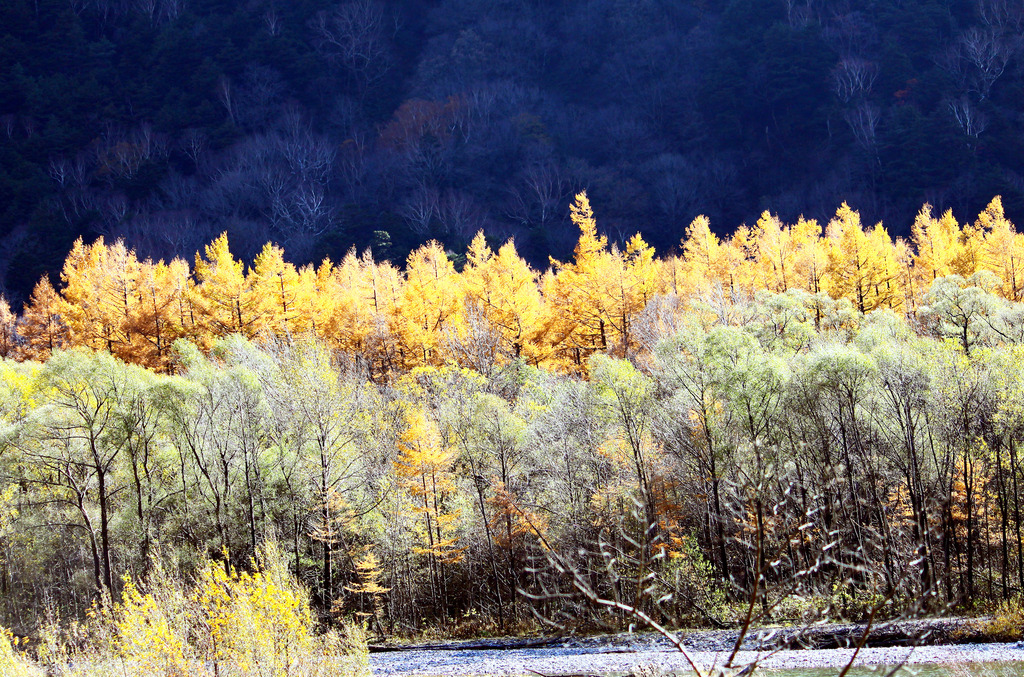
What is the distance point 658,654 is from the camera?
26.7m

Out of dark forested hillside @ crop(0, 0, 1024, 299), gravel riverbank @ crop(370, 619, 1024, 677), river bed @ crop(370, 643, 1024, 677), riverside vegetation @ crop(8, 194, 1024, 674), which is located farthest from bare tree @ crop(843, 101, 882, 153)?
river bed @ crop(370, 643, 1024, 677)

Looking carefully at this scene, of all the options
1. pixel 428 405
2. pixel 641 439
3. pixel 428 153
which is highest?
pixel 428 153

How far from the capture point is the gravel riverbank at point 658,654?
2297 cm

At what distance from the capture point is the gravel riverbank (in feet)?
75.4

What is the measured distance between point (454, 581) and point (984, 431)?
2167 centimetres

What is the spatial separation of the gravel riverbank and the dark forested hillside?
8634 centimetres

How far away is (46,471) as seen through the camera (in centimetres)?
3541

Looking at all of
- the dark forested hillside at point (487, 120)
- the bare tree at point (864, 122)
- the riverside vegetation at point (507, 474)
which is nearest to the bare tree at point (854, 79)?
the dark forested hillside at point (487, 120)

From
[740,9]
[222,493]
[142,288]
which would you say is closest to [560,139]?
[740,9]

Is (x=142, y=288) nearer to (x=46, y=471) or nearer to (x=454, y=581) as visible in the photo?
(x=46, y=471)

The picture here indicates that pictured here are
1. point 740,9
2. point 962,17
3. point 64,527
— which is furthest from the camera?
point 740,9

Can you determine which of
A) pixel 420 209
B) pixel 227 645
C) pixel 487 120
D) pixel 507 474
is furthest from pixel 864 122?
pixel 227 645

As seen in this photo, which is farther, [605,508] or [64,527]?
[64,527]

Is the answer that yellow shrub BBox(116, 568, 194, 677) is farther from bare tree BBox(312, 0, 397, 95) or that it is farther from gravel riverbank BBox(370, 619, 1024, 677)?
bare tree BBox(312, 0, 397, 95)
